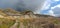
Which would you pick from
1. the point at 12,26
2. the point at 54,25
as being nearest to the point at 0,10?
the point at 54,25

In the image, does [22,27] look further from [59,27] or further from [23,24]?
[59,27]

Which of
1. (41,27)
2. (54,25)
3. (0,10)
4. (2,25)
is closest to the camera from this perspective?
(2,25)

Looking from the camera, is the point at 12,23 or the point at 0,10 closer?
the point at 12,23

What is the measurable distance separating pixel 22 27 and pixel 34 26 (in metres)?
1.77

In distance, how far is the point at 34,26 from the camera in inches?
795

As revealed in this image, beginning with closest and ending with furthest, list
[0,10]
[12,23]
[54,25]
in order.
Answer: [12,23] < [54,25] < [0,10]

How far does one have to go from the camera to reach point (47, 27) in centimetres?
2236

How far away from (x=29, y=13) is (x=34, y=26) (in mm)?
13067

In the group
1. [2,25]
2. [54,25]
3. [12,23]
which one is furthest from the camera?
[54,25]

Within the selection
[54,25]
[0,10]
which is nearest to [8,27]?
[54,25]

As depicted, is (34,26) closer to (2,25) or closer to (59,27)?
(2,25)

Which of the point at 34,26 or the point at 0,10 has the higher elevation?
the point at 0,10

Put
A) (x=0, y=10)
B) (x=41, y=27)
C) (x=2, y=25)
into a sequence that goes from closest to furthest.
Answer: (x=2, y=25), (x=41, y=27), (x=0, y=10)

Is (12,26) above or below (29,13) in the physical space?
below
